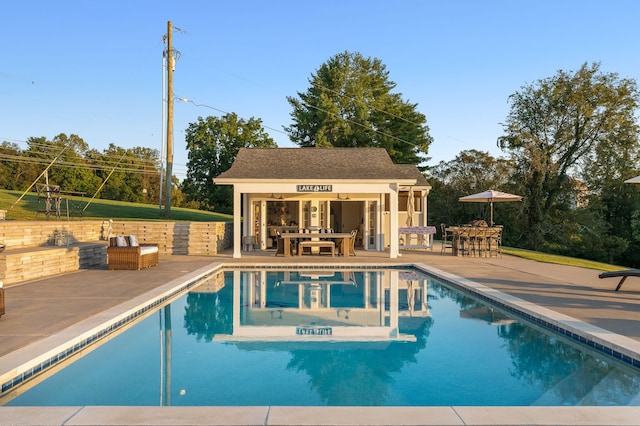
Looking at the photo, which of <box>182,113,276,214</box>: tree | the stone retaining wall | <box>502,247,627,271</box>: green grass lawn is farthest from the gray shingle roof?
<box>182,113,276,214</box>: tree

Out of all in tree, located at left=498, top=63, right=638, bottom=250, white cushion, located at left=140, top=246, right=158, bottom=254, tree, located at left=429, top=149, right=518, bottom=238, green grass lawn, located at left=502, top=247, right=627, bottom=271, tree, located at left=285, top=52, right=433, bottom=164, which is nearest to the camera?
white cushion, located at left=140, top=246, right=158, bottom=254

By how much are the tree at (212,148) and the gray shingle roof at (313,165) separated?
12424 mm

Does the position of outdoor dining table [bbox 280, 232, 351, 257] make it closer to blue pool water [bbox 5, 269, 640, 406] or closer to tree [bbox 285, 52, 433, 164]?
blue pool water [bbox 5, 269, 640, 406]

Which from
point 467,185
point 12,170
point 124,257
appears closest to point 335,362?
point 124,257

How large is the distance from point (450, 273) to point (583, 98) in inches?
950

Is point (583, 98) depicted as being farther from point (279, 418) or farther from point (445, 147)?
point (279, 418)

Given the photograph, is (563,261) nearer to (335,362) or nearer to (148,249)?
(148,249)

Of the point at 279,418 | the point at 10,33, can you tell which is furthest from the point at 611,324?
the point at 10,33

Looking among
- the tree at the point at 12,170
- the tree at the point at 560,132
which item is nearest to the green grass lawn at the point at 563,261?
the tree at the point at 560,132

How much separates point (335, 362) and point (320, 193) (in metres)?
12.7

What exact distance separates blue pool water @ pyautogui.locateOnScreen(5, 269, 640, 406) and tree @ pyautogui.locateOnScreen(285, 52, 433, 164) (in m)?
26.6

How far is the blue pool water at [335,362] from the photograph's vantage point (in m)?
4.43

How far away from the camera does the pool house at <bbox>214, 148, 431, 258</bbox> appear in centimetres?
1582

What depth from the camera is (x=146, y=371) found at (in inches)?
201
